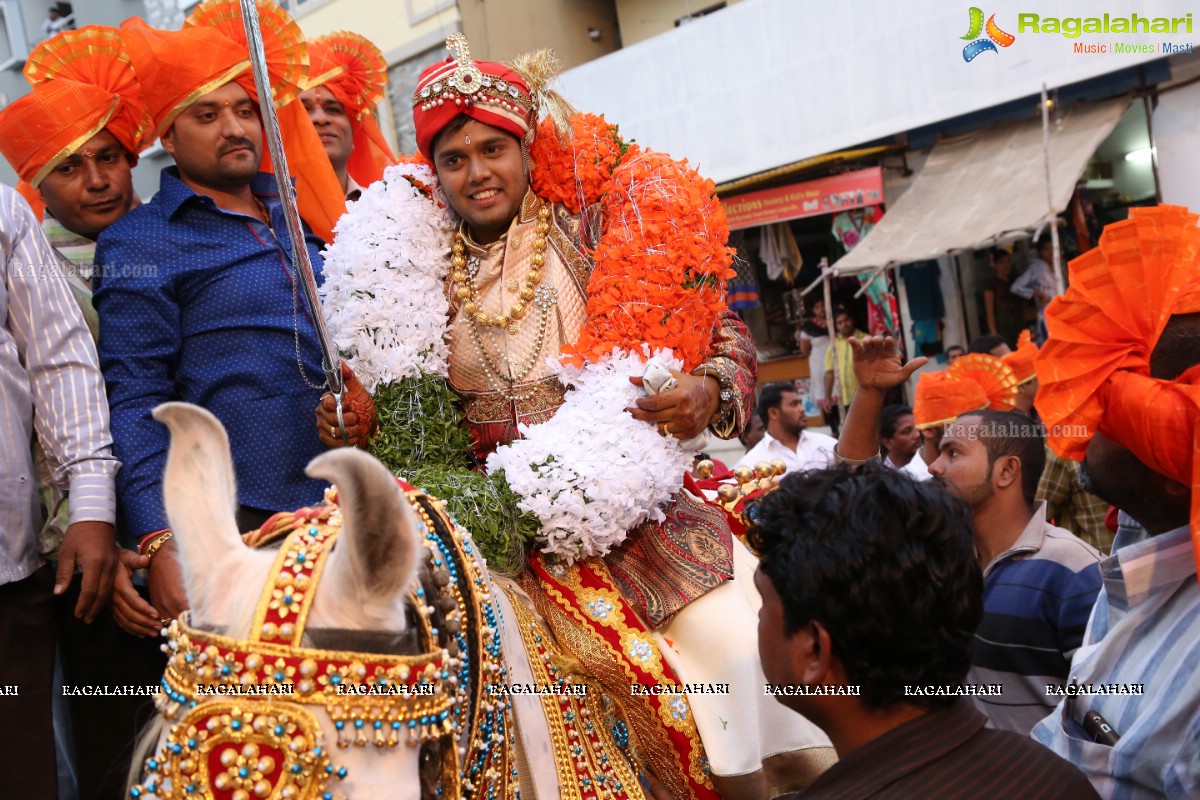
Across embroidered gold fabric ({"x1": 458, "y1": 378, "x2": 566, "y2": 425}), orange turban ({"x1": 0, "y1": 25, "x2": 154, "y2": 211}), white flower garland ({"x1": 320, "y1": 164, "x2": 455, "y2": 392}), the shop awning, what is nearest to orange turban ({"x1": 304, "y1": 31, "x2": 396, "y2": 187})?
orange turban ({"x1": 0, "y1": 25, "x2": 154, "y2": 211})

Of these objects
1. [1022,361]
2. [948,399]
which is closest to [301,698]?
[948,399]

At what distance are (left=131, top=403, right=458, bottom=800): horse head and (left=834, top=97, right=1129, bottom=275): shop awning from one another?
393 inches

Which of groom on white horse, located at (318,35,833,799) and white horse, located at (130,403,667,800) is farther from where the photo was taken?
groom on white horse, located at (318,35,833,799)

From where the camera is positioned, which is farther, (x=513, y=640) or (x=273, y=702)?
(x=513, y=640)

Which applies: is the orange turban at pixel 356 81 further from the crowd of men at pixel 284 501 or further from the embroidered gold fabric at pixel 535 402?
the embroidered gold fabric at pixel 535 402

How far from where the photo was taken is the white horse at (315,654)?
1.59 meters

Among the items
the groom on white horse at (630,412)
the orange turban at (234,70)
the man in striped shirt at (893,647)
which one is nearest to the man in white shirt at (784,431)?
the orange turban at (234,70)

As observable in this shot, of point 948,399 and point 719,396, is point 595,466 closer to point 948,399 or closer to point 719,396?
point 719,396

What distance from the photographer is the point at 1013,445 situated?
4.07 meters

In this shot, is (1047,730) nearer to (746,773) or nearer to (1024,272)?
(746,773)

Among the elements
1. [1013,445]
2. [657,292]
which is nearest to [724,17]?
[1013,445]

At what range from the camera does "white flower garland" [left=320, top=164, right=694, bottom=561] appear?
2639 millimetres

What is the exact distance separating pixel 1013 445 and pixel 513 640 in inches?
99.6

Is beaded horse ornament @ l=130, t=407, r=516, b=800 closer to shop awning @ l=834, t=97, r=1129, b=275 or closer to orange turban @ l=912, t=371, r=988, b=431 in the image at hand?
orange turban @ l=912, t=371, r=988, b=431
